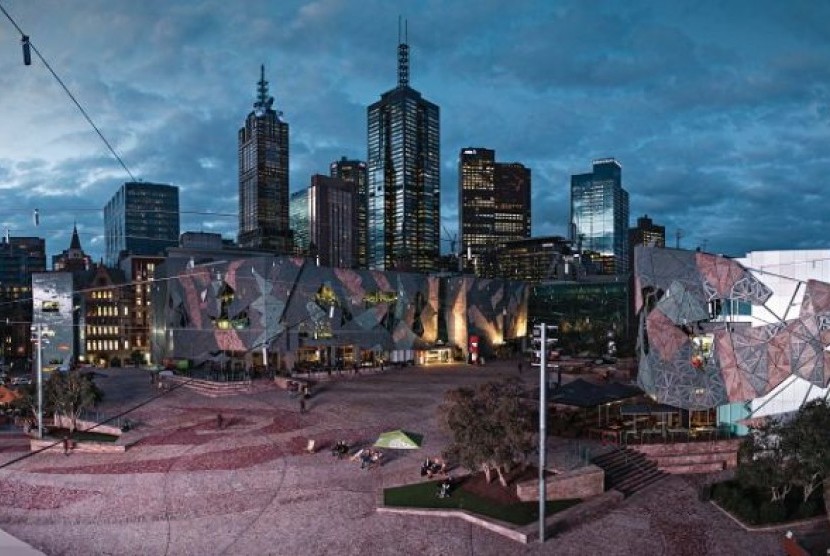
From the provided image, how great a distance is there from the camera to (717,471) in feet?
87.1

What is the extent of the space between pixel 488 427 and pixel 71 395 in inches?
963

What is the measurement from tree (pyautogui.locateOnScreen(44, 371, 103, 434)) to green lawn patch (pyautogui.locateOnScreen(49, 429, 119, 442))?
1.75 ft

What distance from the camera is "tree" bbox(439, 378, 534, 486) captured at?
67.0ft

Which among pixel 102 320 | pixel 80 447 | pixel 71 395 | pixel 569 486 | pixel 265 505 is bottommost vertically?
pixel 80 447

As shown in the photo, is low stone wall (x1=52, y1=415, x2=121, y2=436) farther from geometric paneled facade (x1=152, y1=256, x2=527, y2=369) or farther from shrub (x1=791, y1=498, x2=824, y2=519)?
shrub (x1=791, y1=498, x2=824, y2=519)

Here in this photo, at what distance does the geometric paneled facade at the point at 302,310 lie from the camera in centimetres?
5694

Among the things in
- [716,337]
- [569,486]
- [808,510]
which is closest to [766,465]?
[808,510]

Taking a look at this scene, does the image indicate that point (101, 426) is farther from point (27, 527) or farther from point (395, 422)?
point (395, 422)

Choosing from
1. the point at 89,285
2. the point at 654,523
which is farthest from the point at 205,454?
the point at 89,285

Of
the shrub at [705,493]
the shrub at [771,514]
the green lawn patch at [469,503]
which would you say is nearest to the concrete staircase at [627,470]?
the shrub at [705,493]

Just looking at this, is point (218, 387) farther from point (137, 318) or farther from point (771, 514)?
point (137, 318)

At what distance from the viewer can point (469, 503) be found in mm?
20844

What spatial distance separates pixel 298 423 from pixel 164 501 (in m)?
12.1

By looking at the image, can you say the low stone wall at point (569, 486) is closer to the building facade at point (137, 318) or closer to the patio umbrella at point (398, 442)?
the patio umbrella at point (398, 442)
